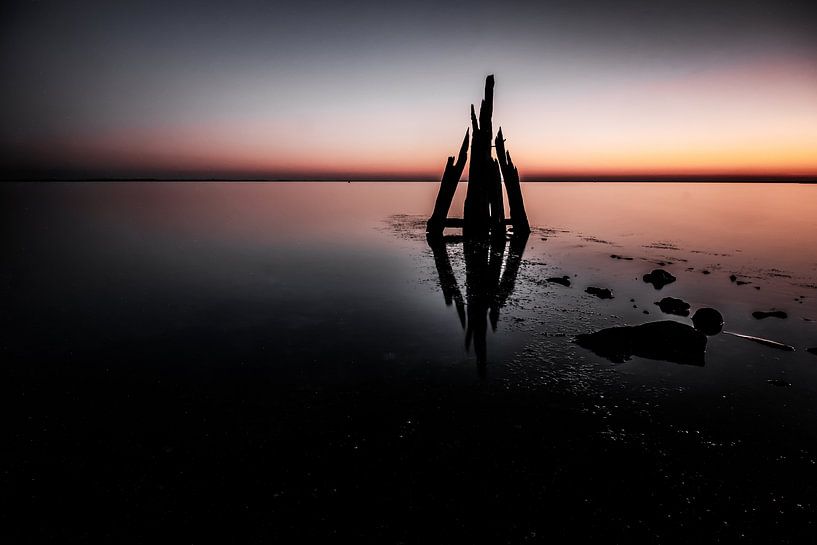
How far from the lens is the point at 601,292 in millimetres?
11945

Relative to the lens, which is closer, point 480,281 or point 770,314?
point 770,314

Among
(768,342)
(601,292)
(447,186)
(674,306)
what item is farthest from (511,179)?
(768,342)

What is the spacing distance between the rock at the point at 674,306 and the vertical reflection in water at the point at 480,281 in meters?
4.11

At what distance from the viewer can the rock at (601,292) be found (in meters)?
11.7

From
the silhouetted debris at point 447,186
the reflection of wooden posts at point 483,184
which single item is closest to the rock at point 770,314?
the reflection of wooden posts at point 483,184

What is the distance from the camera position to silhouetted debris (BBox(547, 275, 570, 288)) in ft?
43.1

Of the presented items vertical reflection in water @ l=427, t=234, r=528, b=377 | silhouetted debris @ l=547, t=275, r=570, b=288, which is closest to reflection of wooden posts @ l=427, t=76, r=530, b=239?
vertical reflection in water @ l=427, t=234, r=528, b=377

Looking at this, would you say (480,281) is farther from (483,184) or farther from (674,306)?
(483,184)

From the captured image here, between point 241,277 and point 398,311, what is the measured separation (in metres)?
7.33

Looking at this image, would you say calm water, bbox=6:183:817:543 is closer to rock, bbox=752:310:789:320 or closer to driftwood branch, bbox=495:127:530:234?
rock, bbox=752:310:789:320

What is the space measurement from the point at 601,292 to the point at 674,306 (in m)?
1.90

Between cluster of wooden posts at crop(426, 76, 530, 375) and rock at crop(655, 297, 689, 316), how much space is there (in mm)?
4121

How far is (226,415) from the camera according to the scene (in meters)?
5.74

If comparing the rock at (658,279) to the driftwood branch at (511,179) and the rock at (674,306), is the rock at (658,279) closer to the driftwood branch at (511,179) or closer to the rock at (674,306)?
the rock at (674,306)
